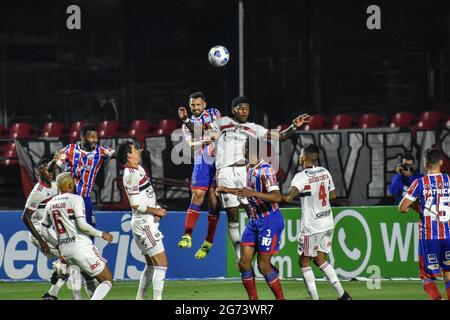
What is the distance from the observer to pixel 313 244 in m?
13.9

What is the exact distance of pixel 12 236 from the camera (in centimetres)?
1830

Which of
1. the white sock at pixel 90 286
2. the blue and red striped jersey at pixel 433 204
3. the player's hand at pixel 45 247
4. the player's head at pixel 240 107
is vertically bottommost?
the white sock at pixel 90 286

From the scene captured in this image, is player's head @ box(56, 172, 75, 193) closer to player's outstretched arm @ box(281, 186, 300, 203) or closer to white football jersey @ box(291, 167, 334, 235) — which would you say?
Result: player's outstretched arm @ box(281, 186, 300, 203)

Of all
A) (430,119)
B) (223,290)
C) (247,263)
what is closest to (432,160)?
(247,263)

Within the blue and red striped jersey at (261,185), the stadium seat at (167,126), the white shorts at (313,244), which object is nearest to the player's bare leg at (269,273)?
the blue and red striped jersey at (261,185)

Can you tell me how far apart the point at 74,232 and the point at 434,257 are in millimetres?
4178

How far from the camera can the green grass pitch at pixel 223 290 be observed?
15141mm

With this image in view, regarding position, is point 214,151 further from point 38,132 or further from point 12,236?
point 38,132

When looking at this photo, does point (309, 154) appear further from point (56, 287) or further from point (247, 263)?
point (56, 287)

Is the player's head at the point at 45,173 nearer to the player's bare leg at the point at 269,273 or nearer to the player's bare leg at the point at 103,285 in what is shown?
the player's bare leg at the point at 103,285

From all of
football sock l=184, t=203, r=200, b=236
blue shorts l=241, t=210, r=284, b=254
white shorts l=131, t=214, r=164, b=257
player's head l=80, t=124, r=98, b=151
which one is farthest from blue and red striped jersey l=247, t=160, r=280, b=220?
player's head l=80, t=124, r=98, b=151

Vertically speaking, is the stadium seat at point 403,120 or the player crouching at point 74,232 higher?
the stadium seat at point 403,120

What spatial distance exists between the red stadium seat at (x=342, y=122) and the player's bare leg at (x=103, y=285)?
10.9 meters
